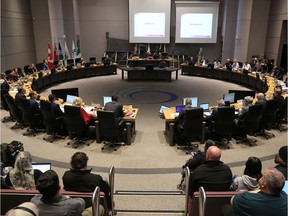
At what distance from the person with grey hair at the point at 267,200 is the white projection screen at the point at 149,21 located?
19.0m

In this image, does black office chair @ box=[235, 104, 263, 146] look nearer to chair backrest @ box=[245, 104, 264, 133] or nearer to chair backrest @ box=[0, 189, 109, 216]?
chair backrest @ box=[245, 104, 264, 133]

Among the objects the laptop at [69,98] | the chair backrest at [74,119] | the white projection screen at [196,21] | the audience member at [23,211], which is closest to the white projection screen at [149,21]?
the white projection screen at [196,21]

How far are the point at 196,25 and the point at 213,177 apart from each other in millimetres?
18433

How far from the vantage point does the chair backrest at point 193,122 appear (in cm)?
654

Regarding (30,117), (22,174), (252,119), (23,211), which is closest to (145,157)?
(252,119)

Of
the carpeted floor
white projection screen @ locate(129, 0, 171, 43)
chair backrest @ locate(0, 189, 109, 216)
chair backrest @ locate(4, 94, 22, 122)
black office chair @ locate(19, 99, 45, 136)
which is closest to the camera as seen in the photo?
chair backrest @ locate(0, 189, 109, 216)

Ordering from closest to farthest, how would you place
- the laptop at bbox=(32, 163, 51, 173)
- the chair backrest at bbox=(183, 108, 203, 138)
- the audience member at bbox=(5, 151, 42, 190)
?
1. the audience member at bbox=(5, 151, 42, 190)
2. the laptop at bbox=(32, 163, 51, 173)
3. the chair backrest at bbox=(183, 108, 203, 138)

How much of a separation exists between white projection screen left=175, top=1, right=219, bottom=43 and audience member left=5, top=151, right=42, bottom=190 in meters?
18.6

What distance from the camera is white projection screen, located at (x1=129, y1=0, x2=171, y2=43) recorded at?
20.1 meters

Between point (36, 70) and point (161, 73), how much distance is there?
708cm

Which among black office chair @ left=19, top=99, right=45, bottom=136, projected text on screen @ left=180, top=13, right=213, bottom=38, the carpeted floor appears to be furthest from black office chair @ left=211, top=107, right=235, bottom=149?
projected text on screen @ left=180, top=13, right=213, bottom=38

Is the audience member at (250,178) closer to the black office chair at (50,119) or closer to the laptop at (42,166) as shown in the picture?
the laptop at (42,166)

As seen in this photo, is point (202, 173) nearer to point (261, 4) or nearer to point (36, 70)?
point (36, 70)

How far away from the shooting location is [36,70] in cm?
1442
